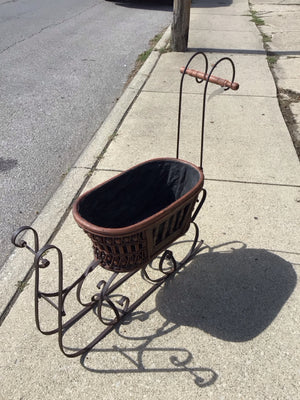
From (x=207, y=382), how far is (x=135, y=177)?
1.15 m

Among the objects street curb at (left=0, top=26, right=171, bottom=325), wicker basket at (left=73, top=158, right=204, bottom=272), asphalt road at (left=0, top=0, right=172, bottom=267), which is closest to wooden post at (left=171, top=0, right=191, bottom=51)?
asphalt road at (left=0, top=0, right=172, bottom=267)

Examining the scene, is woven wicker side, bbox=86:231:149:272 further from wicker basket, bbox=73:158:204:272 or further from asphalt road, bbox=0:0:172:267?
asphalt road, bbox=0:0:172:267

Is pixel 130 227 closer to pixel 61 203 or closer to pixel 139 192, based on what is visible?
pixel 139 192

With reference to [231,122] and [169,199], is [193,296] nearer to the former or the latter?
[169,199]

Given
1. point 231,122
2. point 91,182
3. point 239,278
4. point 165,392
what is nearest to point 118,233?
point 165,392

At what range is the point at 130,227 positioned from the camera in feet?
6.15

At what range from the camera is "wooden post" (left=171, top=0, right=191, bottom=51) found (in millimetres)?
6688

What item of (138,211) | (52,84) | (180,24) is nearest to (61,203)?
(138,211)

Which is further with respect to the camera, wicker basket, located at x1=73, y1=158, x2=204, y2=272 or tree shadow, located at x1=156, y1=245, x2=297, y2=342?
tree shadow, located at x1=156, y1=245, x2=297, y2=342

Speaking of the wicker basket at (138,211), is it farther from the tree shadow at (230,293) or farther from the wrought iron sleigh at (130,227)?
the tree shadow at (230,293)

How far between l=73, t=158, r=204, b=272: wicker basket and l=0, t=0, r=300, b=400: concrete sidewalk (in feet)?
1.30

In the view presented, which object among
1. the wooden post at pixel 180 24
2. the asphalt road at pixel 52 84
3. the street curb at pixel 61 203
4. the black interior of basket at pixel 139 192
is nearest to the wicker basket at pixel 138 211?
the black interior of basket at pixel 139 192

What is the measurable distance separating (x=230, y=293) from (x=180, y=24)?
5.70 metres

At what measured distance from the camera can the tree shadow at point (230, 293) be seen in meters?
2.21
